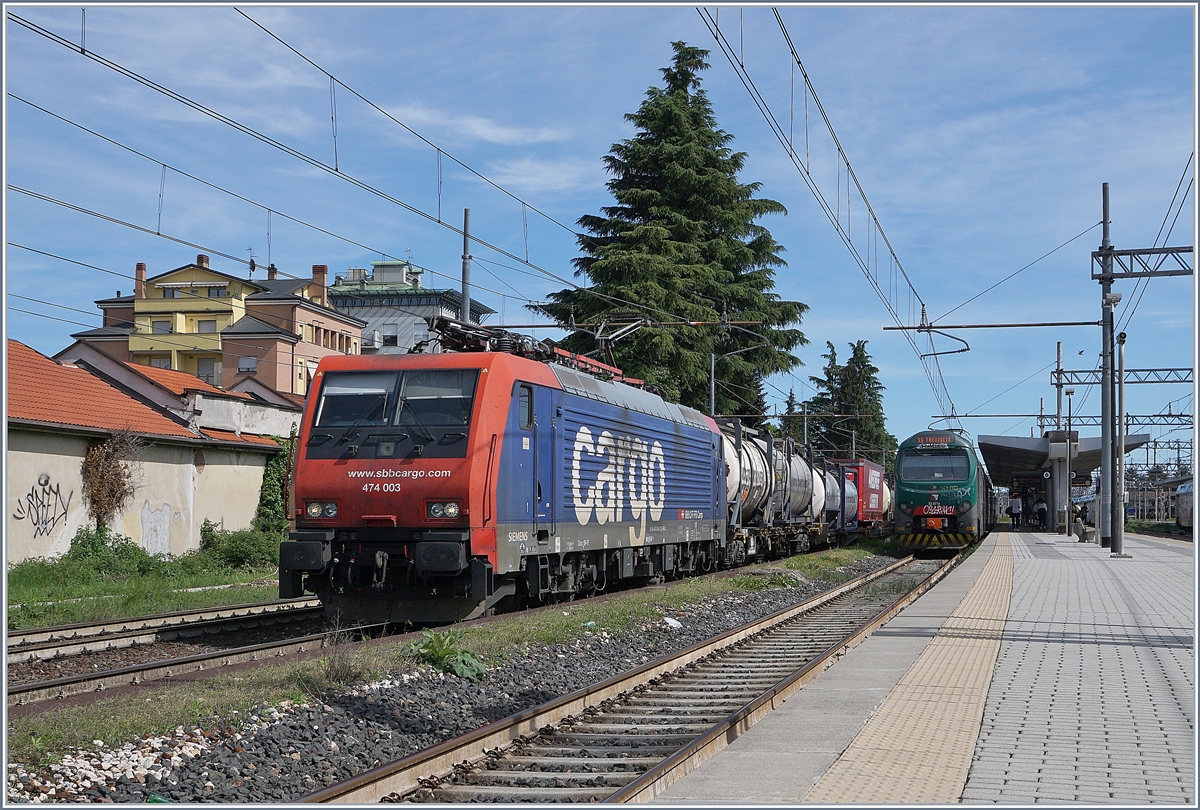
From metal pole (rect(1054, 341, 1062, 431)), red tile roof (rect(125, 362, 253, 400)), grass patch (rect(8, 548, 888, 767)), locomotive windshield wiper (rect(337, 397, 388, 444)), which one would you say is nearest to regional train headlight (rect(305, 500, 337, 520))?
locomotive windshield wiper (rect(337, 397, 388, 444))

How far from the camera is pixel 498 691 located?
952 centimetres

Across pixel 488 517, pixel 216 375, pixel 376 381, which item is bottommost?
pixel 488 517

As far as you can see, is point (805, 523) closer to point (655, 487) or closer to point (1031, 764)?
point (655, 487)

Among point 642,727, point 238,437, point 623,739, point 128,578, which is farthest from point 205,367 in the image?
point 623,739

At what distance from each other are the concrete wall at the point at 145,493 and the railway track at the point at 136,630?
717cm

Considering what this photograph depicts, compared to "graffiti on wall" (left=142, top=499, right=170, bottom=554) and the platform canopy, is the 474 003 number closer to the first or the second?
"graffiti on wall" (left=142, top=499, right=170, bottom=554)

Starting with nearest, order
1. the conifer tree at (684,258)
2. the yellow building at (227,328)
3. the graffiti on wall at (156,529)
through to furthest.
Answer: the graffiti on wall at (156,529), the conifer tree at (684,258), the yellow building at (227,328)

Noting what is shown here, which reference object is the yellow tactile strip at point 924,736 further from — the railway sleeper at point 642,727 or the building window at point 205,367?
the building window at point 205,367

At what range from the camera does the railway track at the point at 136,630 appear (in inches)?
443

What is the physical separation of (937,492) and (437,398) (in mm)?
23084

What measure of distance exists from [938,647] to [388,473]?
6.38m

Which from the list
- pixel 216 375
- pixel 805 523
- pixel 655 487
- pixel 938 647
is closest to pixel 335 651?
pixel 938 647

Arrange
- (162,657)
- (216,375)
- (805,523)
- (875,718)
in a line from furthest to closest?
(216,375)
(805,523)
(162,657)
(875,718)

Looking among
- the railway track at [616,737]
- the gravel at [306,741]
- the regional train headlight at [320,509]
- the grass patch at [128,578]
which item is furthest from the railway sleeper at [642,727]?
the grass patch at [128,578]
